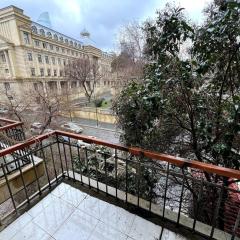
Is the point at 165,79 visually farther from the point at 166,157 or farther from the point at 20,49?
the point at 20,49

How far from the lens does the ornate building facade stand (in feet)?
63.6

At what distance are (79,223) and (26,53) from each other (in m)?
24.2

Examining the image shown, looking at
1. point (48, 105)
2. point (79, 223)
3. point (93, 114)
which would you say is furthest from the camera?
point (93, 114)

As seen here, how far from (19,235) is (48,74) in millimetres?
27074

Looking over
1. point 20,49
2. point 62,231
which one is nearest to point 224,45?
point 62,231

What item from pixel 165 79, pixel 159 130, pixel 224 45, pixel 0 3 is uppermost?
pixel 0 3

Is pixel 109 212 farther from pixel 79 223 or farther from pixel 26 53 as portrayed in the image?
pixel 26 53

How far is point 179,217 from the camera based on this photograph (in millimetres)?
1778

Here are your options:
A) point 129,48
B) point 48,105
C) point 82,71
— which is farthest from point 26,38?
point 48,105

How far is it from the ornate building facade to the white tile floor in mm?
15854

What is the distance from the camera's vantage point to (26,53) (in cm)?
2119

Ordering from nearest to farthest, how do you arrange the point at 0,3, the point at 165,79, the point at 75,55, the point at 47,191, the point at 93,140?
the point at 93,140
the point at 165,79
the point at 47,191
the point at 0,3
the point at 75,55

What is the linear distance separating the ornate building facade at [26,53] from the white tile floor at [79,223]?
15.9 metres

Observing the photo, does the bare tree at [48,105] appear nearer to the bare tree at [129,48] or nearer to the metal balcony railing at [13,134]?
the bare tree at [129,48]
